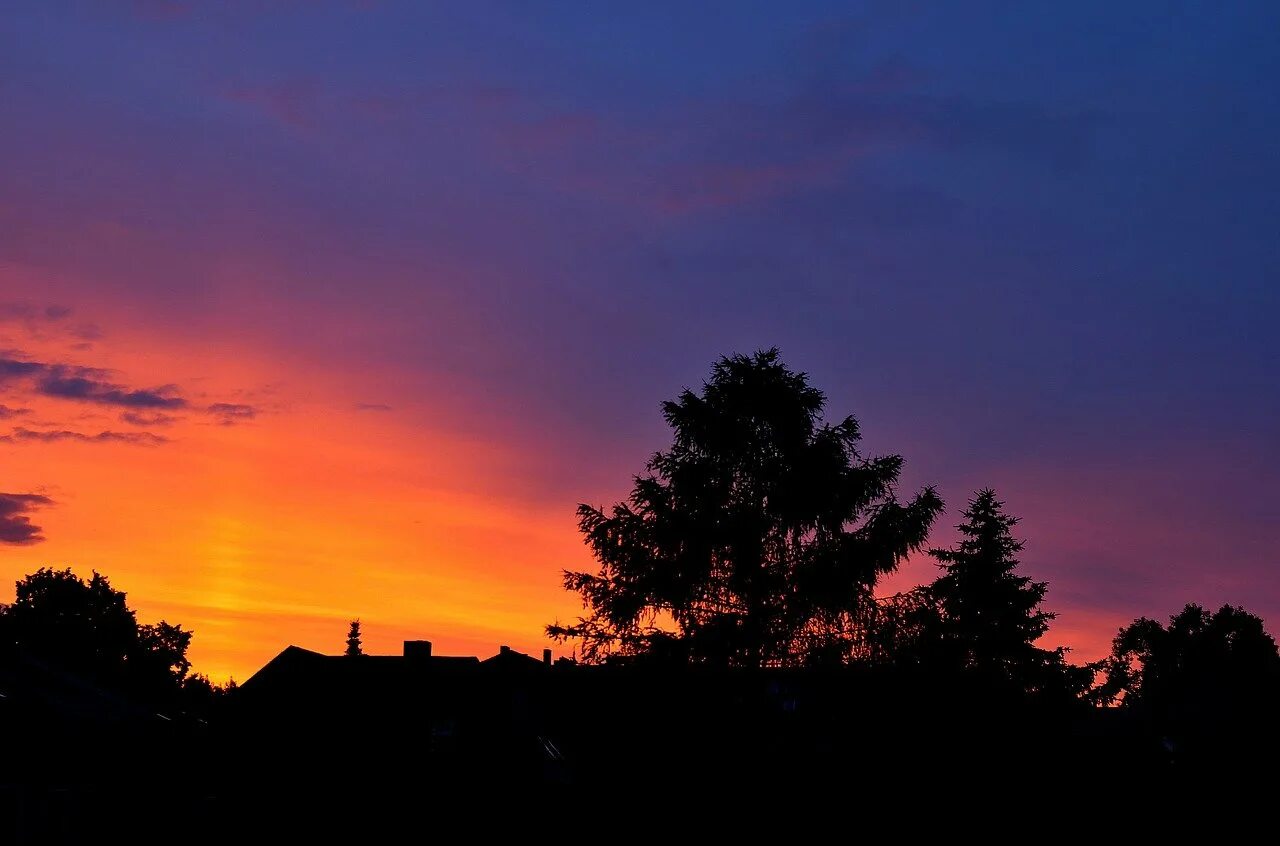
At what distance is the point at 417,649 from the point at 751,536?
26239 millimetres

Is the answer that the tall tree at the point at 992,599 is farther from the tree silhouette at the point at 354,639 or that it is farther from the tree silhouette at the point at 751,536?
the tree silhouette at the point at 354,639

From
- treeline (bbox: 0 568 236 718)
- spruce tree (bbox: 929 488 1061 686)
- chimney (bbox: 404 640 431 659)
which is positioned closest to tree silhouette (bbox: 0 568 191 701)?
treeline (bbox: 0 568 236 718)

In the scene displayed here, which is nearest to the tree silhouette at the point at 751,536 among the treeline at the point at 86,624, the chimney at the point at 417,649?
the chimney at the point at 417,649

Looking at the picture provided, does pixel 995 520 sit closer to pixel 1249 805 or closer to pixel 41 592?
pixel 1249 805

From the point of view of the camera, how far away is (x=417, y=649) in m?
63.7

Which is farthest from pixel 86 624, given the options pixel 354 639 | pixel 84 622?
pixel 354 639

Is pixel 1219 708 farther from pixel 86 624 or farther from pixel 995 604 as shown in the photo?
pixel 86 624

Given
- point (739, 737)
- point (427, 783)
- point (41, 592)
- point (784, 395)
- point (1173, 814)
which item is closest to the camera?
point (1173, 814)

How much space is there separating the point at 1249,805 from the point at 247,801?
3812 centimetres

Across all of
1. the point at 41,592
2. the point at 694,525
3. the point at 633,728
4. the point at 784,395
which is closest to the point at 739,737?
the point at 633,728

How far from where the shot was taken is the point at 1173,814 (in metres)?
38.2

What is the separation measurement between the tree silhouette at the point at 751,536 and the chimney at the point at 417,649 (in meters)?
20.3

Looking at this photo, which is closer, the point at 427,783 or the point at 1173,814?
the point at 1173,814

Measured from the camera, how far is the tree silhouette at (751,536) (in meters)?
43.1
